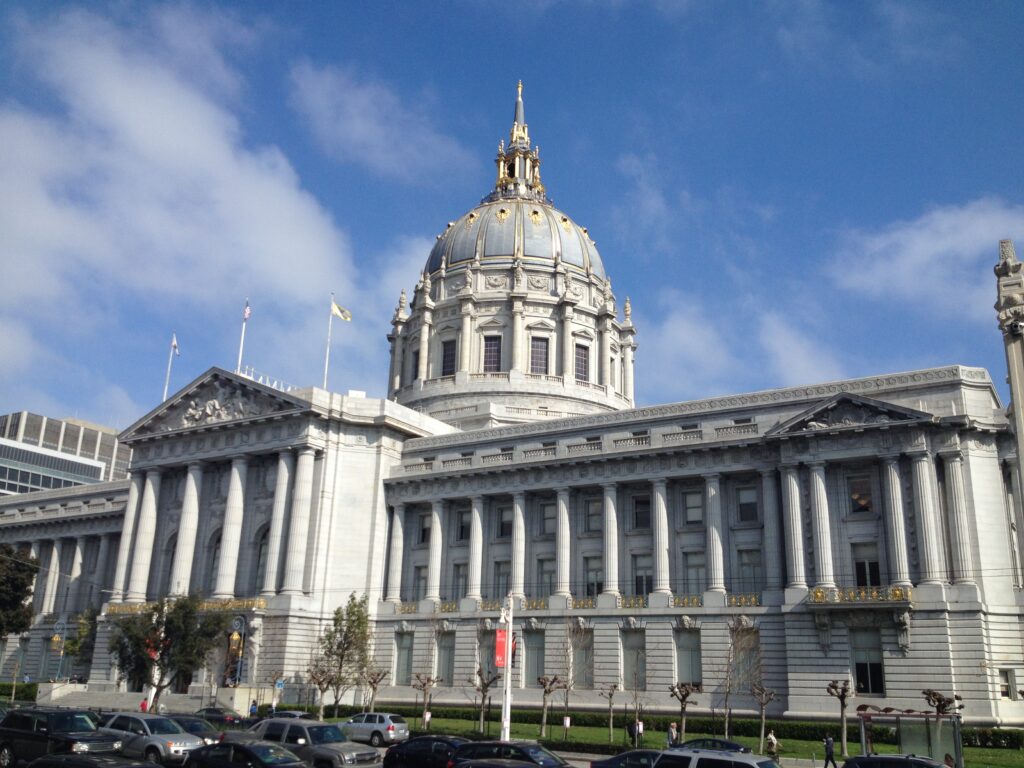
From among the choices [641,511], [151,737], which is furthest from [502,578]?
[151,737]

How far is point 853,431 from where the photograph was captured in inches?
2169

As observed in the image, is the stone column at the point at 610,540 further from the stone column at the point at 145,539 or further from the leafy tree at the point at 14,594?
the leafy tree at the point at 14,594

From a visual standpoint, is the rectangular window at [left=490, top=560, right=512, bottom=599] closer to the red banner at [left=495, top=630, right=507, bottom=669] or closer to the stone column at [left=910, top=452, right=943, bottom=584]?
the red banner at [left=495, top=630, right=507, bottom=669]

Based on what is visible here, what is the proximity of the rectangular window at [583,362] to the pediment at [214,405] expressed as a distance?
34890 millimetres

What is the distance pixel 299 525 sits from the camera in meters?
67.2

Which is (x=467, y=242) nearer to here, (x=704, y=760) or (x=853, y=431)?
(x=853, y=431)

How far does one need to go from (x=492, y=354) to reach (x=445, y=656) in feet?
121

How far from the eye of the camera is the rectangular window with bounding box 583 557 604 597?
2486 inches

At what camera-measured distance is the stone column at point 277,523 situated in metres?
66.9

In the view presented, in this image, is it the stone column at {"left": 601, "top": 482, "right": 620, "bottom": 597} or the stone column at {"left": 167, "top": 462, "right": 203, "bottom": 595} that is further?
the stone column at {"left": 167, "top": 462, "right": 203, "bottom": 595}

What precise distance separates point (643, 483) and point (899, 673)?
749 inches

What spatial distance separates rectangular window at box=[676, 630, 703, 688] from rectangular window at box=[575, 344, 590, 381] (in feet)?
136

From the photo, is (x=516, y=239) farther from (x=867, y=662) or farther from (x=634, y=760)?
(x=634, y=760)

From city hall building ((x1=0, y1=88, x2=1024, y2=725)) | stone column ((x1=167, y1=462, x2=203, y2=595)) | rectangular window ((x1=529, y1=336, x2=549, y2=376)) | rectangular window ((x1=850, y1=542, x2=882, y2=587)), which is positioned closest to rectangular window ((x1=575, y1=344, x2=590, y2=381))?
rectangular window ((x1=529, y1=336, x2=549, y2=376))
